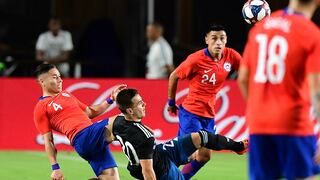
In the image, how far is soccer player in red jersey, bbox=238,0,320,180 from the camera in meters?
5.73

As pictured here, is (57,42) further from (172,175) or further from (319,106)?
(319,106)

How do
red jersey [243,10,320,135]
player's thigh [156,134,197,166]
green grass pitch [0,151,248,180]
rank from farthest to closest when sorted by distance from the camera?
green grass pitch [0,151,248,180] < player's thigh [156,134,197,166] < red jersey [243,10,320,135]

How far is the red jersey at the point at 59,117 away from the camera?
9164 mm

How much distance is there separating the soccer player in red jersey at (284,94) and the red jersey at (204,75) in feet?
14.3

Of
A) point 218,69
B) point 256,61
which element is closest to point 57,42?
point 218,69

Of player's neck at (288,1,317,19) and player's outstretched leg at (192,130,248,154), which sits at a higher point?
player's neck at (288,1,317,19)

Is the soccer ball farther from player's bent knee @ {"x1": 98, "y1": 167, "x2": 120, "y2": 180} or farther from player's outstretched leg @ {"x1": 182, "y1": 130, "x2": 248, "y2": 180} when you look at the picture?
player's bent knee @ {"x1": 98, "y1": 167, "x2": 120, "y2": 180}

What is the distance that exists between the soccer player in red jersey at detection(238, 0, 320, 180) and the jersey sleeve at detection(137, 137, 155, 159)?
7.27ft

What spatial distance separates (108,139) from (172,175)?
879 mm

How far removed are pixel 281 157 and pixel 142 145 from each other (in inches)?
95.5

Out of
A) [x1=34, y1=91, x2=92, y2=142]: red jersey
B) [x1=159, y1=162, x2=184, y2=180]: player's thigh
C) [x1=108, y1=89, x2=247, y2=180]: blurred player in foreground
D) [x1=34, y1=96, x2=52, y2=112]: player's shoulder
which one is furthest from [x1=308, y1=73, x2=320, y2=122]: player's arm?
[x1=34, y1=96, x2=52, y2=112]: player's shoulder

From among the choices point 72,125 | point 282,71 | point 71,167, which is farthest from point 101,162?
point 282,71

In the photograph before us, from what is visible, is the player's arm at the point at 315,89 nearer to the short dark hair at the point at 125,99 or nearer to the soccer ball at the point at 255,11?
the short dark hair at the point at 125,99

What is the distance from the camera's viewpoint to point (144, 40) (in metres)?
18.1
